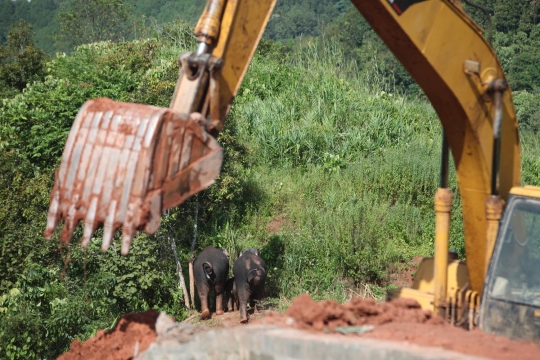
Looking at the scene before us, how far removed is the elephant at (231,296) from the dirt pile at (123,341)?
537 cm

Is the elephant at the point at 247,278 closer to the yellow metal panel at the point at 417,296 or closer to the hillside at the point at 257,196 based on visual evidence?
the hillside at the point at 257,196

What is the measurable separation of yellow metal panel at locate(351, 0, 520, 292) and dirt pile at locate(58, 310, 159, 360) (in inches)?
93.9

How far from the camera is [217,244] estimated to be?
40.2 ft

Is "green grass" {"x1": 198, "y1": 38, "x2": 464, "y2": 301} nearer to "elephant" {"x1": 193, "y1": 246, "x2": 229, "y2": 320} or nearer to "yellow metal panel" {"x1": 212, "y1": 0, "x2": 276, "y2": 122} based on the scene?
"elephant" {"x1": 193, "y1": 246, "x2": 229, "y2": 320}

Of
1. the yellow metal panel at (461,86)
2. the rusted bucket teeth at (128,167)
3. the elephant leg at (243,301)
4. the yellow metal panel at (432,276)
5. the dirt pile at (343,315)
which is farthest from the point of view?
the elephant leg at (243,301)

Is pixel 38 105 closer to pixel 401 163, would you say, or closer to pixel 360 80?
pixel 401 163

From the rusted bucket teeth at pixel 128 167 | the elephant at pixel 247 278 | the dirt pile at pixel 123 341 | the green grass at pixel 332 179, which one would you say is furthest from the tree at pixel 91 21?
the rusted bucket teeth at pixel 128 167

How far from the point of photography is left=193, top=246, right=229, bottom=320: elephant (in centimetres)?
1057

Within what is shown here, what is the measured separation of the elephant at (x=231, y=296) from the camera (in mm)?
11047

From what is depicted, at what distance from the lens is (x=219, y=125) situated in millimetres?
4871

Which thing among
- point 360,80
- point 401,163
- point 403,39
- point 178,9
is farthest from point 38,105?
point 178,9

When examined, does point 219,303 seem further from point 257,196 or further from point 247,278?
point 257,196

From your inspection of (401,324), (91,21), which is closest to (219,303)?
(401,324)

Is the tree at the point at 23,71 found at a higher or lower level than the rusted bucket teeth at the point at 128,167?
higher
